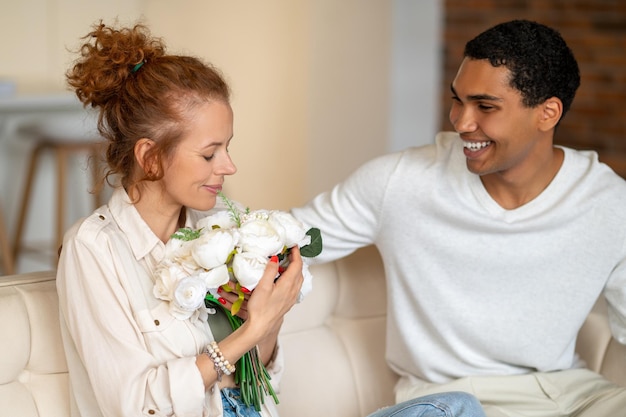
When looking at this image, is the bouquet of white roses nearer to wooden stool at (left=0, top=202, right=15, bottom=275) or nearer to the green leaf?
the green leaf

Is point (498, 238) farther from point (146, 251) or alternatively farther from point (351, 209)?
point (146, 251)

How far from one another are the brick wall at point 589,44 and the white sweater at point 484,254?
357 centimetres

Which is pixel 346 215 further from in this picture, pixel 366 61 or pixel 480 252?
pixel 366 61

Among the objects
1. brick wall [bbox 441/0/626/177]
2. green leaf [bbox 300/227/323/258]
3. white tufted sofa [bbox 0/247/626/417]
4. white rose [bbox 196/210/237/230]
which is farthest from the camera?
brick wall [bbox 441/0/626/177]

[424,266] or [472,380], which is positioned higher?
[424,266]

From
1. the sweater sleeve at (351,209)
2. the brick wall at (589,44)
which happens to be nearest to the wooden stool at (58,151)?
the brick wall at (589,44)

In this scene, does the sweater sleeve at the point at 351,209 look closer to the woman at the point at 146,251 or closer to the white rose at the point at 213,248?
the woman at the point at 146,251

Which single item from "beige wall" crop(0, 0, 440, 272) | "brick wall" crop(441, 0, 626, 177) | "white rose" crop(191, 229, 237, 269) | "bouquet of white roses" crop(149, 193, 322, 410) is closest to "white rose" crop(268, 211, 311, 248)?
"bouquet of white roses" crop(149, 193, 322, 410)

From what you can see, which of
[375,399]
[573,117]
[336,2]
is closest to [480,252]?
[375,399]

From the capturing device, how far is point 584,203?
2355 millimetres

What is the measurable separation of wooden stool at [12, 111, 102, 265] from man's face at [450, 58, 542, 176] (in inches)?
101

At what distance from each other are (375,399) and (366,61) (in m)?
2.46

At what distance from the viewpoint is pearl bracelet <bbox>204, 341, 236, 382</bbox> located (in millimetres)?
1834

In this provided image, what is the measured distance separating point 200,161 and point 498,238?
805 mm
